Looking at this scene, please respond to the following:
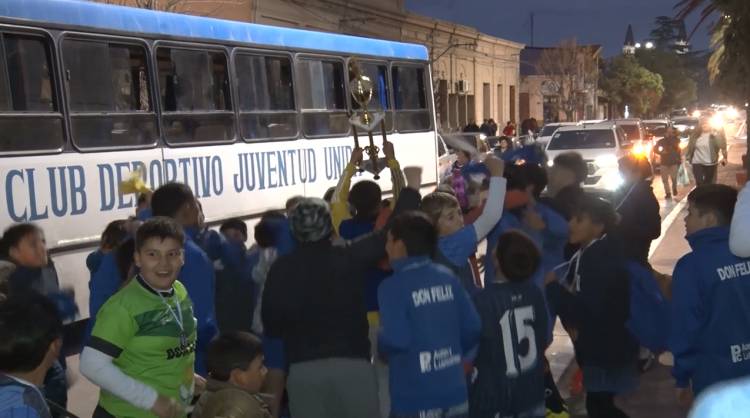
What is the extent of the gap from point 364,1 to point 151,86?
29.7 m

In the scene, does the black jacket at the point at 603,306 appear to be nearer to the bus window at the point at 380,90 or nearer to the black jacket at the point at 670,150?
the bus window at the point at 380,90

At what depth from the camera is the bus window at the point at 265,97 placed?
12438mm

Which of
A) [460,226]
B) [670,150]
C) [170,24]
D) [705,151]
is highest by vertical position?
[170,24]

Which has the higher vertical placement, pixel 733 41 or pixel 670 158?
pixel 733 41

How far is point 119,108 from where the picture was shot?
10383mm

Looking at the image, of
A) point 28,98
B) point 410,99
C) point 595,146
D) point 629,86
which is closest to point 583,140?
point 595,146

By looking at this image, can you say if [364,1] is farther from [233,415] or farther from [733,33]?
[233,415]

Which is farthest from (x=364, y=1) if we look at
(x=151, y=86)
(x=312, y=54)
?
(x=151, y=86)

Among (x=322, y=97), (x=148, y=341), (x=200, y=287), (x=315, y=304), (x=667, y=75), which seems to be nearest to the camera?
(x=148, y=341)

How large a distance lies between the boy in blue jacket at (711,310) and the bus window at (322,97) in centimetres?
944

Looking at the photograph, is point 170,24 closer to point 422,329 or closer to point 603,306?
point 603,306

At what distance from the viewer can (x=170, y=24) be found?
1120 cm

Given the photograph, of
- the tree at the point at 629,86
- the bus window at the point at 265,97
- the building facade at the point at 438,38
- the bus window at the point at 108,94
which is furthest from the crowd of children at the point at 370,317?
the tree at the point at 629,86

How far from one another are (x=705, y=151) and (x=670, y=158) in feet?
9.60
